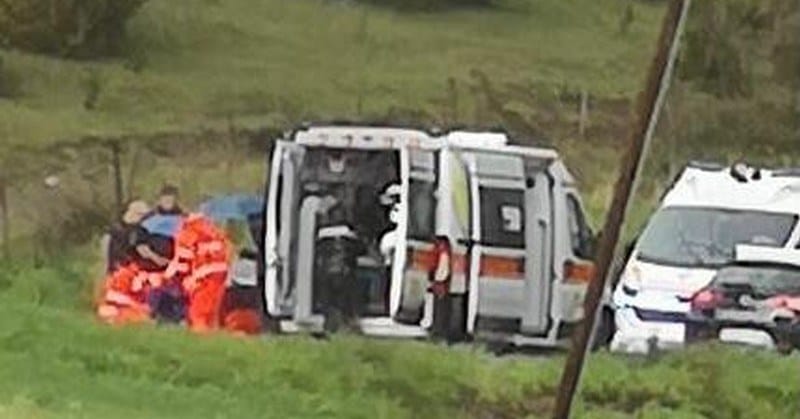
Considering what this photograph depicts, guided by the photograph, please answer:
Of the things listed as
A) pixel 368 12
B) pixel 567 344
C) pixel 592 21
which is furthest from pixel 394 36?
pixel 567 344

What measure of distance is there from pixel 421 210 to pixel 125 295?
0.59m

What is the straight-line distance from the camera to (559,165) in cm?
482

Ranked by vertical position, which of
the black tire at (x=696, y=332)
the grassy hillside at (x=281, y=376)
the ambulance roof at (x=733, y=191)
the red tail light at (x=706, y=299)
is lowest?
the grassy hillside at (x=281, y=376)

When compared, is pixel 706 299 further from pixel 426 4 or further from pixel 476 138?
pixel 426 4

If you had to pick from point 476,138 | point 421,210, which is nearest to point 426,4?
point 476,138

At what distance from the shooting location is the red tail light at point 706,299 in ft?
15.6

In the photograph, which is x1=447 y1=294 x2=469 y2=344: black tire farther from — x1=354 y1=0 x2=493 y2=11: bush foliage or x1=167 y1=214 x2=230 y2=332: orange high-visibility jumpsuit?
x1=354 y1=0 x2=493 y2=11: bush foliage

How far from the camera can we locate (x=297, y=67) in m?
4.84

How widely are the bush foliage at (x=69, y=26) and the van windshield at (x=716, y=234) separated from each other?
3.66 ft

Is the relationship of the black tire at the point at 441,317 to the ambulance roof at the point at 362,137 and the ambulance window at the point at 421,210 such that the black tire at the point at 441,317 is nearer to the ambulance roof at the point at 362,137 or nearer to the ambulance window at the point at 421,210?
the ambulance window at the point at 421,210

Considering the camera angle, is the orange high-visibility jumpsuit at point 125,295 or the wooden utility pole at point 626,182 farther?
the orange high-visibility jumpsuit at point 125,295

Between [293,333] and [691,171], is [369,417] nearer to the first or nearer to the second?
[293,333]

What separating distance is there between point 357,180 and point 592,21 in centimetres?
55

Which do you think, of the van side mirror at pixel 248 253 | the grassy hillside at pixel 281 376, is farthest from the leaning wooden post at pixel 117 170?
the van side mirror at pixel 248 253
